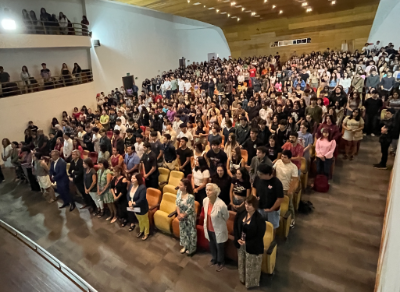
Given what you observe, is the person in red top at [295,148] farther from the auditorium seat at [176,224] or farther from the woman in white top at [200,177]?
Answer: the auditorium seat at [176,224]

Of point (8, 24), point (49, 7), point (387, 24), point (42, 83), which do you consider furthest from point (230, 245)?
point (387, 24)

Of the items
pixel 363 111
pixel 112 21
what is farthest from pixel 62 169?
pixel 112 21

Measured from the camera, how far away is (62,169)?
227 inches

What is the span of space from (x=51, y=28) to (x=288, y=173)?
12.5 meters

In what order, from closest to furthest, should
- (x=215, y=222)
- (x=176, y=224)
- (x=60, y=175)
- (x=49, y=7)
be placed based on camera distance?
(x=215, y=222)
(x=176, y=224)
(x=60, y=175)
(x=49, y=7)

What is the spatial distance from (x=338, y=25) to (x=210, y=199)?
18.1 m

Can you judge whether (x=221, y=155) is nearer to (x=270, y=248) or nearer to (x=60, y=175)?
(x=270, y=248)

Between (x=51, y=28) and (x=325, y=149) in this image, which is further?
(x=51, y=28)

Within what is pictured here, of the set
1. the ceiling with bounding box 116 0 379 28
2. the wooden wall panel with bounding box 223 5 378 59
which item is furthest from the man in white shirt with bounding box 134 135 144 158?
the wooden wall panel with bounding box 223 5 378 59

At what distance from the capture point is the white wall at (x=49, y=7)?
10.8 m

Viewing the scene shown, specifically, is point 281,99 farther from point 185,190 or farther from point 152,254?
point 152,254

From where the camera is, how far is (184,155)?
5.36m

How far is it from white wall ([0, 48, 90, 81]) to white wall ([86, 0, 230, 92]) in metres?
0.86

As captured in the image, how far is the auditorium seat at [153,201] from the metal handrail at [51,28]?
31.4 ft
